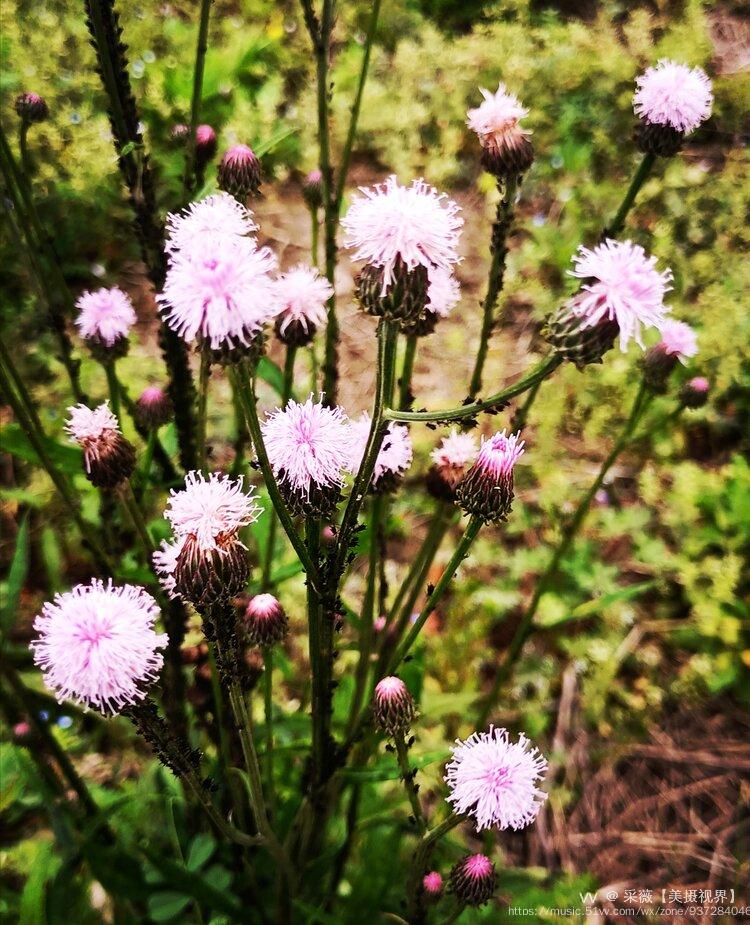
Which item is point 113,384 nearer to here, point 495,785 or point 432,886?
point 495,785

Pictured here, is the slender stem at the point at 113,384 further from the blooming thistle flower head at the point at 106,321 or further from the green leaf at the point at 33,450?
the green leaf at the point at 33,450

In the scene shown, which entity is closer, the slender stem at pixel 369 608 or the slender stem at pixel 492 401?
the slender stem at pixel 492 401

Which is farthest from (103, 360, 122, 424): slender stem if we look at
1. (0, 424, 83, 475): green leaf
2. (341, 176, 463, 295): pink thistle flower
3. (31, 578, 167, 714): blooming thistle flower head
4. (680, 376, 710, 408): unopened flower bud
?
(680, 376, 710, 408): unopened flower bud

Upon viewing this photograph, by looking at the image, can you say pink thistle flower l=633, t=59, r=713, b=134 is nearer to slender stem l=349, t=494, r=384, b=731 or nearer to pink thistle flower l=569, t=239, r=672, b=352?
pink thistle flower l=569, t=239, r=672, b=352

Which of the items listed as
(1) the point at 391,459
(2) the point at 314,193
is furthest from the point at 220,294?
(2) the point at 314,193

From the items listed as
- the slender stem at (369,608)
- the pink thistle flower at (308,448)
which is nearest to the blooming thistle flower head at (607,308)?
the pink thistle flower at (308,448)

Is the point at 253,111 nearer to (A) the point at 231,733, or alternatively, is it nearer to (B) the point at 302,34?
(B) the point at 302,34
